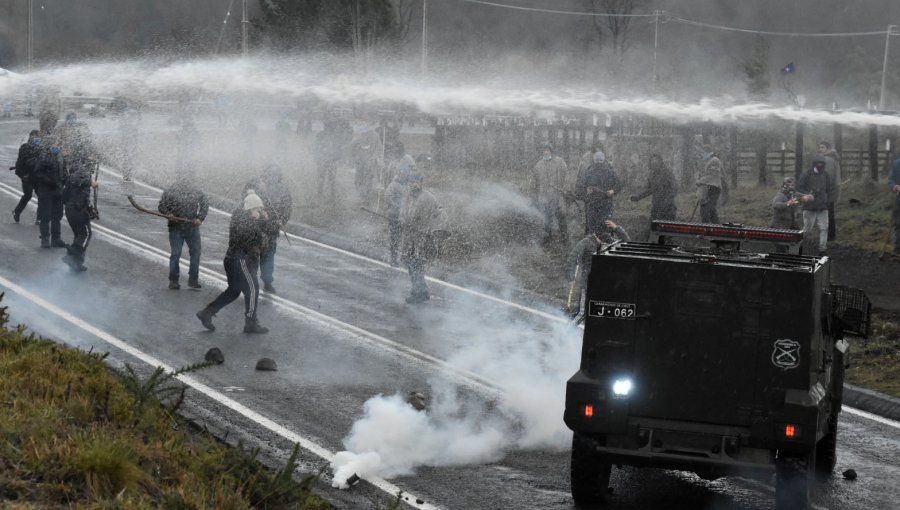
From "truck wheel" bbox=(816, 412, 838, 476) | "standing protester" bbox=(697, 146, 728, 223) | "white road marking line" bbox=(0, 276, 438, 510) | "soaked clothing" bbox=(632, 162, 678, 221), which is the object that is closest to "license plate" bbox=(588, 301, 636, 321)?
"white road marking line" bbox=(0, 276, 438, 510)

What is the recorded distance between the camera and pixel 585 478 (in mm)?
9102

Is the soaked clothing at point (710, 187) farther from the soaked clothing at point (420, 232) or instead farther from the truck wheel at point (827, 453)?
the truck wheel at point (827, 453)

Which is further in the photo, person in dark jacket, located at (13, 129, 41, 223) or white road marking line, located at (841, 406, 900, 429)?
person in dark jacket, located at (13, 129, 41, 223)

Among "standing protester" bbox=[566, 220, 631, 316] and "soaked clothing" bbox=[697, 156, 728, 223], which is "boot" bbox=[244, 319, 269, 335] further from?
"soaked clothing" bbox=[697, 156, 728, 223]

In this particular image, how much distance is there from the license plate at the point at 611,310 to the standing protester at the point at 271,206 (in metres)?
8.29

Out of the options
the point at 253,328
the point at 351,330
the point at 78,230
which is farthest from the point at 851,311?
the point at 78,230

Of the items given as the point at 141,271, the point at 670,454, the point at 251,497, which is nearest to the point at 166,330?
the point at 141,271

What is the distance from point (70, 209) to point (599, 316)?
12.4m

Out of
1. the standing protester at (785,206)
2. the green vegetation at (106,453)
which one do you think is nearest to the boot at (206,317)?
the green vegetation at (106,453)

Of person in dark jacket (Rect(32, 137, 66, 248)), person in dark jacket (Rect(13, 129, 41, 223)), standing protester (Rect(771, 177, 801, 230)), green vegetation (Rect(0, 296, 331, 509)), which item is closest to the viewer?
green vegetation (Rect(0, 296, 331, 509))

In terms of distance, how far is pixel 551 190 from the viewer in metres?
23.5

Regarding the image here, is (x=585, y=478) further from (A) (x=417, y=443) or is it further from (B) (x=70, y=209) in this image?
(B) (x=70, y=209)

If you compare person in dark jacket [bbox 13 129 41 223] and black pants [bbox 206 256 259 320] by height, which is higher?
person in dark jacket [bbox 13 129 41 223]

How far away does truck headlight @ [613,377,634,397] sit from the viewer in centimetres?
880
